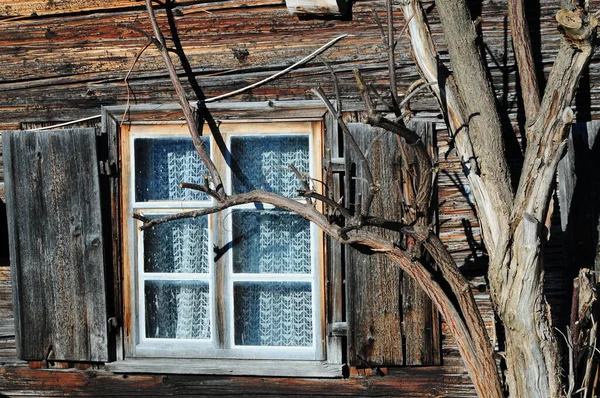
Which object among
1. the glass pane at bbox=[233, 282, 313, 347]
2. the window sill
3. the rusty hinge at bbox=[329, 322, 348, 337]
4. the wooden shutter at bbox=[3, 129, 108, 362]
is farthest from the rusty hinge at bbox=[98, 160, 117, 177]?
the rusty hinge at bbox=[329, 322, 348, 337]

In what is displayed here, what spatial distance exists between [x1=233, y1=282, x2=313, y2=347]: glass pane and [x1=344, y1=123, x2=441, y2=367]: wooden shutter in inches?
11.1

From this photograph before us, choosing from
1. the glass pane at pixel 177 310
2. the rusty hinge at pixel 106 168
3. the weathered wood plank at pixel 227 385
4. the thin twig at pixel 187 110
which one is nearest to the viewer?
the thin twig at pixel 187 110

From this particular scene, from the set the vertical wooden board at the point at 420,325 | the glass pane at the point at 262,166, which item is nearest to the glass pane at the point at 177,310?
the glass pane at the point at 262,166

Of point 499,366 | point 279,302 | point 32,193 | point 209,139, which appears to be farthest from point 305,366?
point 32,193

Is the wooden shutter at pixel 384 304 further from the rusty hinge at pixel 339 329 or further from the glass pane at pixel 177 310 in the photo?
the glass pane at pixel 177 310

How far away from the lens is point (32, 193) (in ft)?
15.0

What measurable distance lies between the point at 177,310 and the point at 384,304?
1080 mm

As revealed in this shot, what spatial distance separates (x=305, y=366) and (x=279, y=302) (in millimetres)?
350

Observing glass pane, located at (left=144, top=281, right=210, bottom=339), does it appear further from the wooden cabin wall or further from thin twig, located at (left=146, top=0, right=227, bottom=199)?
thin twig, located at (left=146, top=0, right=227, bottom=199)

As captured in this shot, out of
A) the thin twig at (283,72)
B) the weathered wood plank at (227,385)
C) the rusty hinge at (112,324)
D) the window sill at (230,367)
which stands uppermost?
the thin twig at (283,72)

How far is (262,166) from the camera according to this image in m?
4.55

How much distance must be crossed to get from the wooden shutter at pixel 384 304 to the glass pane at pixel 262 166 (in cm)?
37

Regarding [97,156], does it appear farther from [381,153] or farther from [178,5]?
[381,153]

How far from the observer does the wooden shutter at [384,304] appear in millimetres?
Result: 4332
